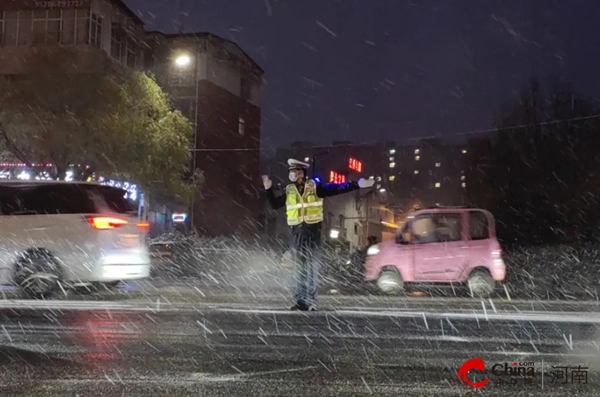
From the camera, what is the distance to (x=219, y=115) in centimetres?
4531

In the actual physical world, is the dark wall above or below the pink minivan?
above

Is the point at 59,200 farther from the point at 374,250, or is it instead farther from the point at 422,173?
the point at 422,173

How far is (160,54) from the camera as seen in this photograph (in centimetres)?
4166

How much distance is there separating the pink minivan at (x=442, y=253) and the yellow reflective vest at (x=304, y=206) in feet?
16.1

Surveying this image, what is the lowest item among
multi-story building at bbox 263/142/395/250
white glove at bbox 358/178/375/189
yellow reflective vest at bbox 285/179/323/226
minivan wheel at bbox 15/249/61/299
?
minivan wheel at bbox 15/249/61/299

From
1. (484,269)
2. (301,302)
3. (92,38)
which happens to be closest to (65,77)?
(92,38)

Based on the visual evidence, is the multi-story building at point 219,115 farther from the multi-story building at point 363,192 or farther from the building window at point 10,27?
the building window at point 10,27

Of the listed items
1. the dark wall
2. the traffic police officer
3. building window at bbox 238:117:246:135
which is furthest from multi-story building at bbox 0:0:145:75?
the traffic police officer

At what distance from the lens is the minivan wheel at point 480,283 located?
1238 centimetres

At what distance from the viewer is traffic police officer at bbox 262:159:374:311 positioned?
776 cm

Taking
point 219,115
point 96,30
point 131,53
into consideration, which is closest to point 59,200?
point 96,30

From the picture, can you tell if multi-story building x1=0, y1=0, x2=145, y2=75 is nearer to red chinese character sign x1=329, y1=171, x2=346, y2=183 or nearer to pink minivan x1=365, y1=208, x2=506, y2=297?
pink minivan x1=365, y1=208, x2=506, y2=297

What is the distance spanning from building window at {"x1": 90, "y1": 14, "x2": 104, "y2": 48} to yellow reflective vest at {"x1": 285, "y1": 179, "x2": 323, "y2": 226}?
84.7 ft

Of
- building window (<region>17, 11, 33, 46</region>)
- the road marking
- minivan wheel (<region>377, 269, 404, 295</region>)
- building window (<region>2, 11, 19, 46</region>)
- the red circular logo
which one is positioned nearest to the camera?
the red circular logo
